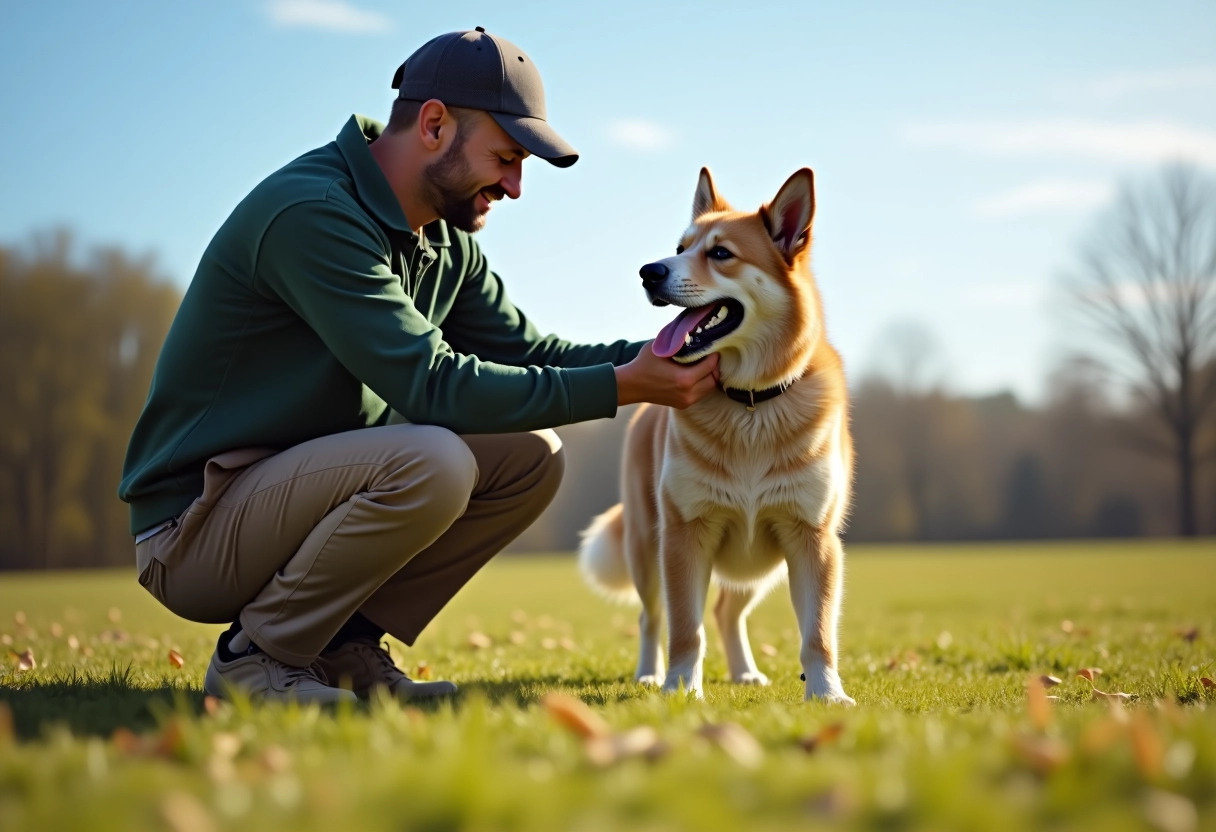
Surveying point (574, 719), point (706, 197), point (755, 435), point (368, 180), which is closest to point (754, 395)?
point (755, 435)

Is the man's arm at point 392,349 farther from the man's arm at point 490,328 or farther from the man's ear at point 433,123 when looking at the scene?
the man's arm at point 490,328

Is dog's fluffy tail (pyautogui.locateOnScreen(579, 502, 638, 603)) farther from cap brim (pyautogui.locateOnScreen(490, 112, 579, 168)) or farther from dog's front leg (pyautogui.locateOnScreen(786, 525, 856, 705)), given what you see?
cap brim (pyautogui.locateOnScreen(490, 112, 579, 168))

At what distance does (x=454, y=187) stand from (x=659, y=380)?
96cm

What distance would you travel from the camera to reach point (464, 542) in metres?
3.55

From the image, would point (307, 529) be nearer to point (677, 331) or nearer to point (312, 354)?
point (312, 354)

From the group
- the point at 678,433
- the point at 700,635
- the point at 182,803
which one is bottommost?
the point at 700,635

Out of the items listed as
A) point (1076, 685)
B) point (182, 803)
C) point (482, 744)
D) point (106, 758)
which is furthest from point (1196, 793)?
point (1076, 685)

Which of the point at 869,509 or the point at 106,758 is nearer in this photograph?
the point at 106,758

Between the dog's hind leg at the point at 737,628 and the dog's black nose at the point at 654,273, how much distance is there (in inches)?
51.3

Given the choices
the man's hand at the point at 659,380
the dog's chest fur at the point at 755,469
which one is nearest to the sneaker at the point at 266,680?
the man's hand at the point at 659,380

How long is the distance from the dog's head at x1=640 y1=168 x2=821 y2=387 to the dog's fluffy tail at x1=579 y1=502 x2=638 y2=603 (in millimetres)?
1294

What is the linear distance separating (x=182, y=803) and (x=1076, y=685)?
313 cm

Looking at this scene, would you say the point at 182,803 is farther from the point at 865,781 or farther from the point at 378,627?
the point at 378,627

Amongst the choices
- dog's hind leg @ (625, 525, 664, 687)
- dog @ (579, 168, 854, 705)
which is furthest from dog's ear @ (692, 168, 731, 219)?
dog's hind leg @ (625, 525, 664, 687)
